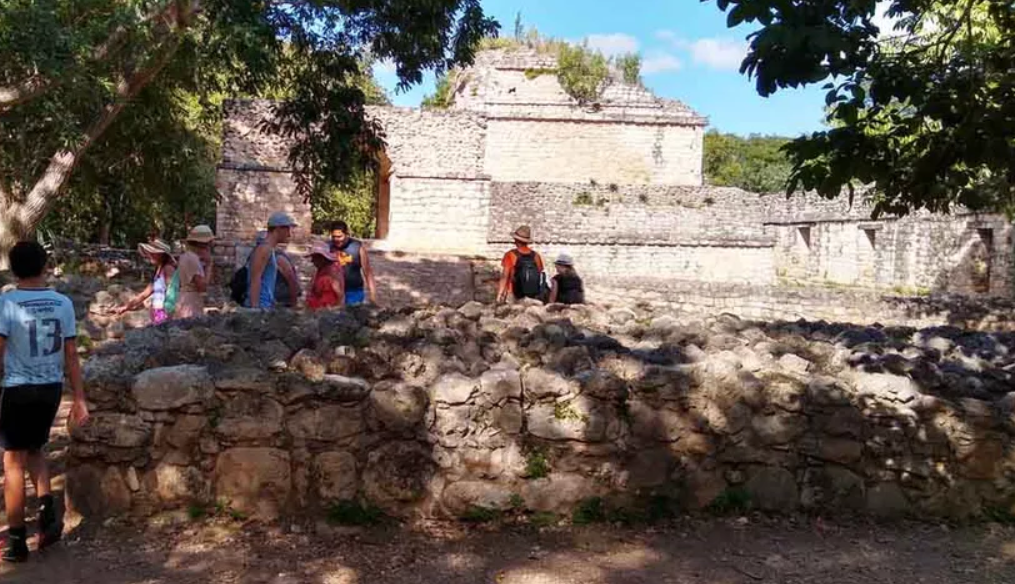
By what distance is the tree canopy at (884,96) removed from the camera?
10.8 feet

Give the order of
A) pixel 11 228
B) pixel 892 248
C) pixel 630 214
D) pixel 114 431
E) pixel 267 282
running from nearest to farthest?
pixel 114 431 < pixel 267 282 < pixel 11 228 < pixel 630 214 < pixel 892 248

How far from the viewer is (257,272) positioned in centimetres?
604

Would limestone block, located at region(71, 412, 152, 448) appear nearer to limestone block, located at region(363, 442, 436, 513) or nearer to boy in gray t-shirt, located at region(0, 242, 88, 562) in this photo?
boy in gray t-shirt, located at region(0, 242, 88, 562)

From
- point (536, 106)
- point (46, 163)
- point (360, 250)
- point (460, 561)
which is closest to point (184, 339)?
point (460, 561)

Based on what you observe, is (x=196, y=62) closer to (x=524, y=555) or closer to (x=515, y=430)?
(x=515, y=430)

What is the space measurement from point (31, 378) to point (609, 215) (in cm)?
1653

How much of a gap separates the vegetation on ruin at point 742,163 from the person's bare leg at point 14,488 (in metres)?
37.9

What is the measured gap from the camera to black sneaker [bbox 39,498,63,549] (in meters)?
3.67

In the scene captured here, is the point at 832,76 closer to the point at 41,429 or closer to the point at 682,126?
the point at 41,429

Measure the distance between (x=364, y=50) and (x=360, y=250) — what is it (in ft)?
7.34

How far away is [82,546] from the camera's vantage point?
146 inches

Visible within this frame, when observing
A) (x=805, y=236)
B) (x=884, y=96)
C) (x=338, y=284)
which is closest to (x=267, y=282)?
(x=338, y=284)

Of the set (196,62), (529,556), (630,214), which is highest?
(196,62)

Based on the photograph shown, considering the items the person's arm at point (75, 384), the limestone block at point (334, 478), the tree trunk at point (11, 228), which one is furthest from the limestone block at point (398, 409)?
the tree trunk at point (11, 228)
